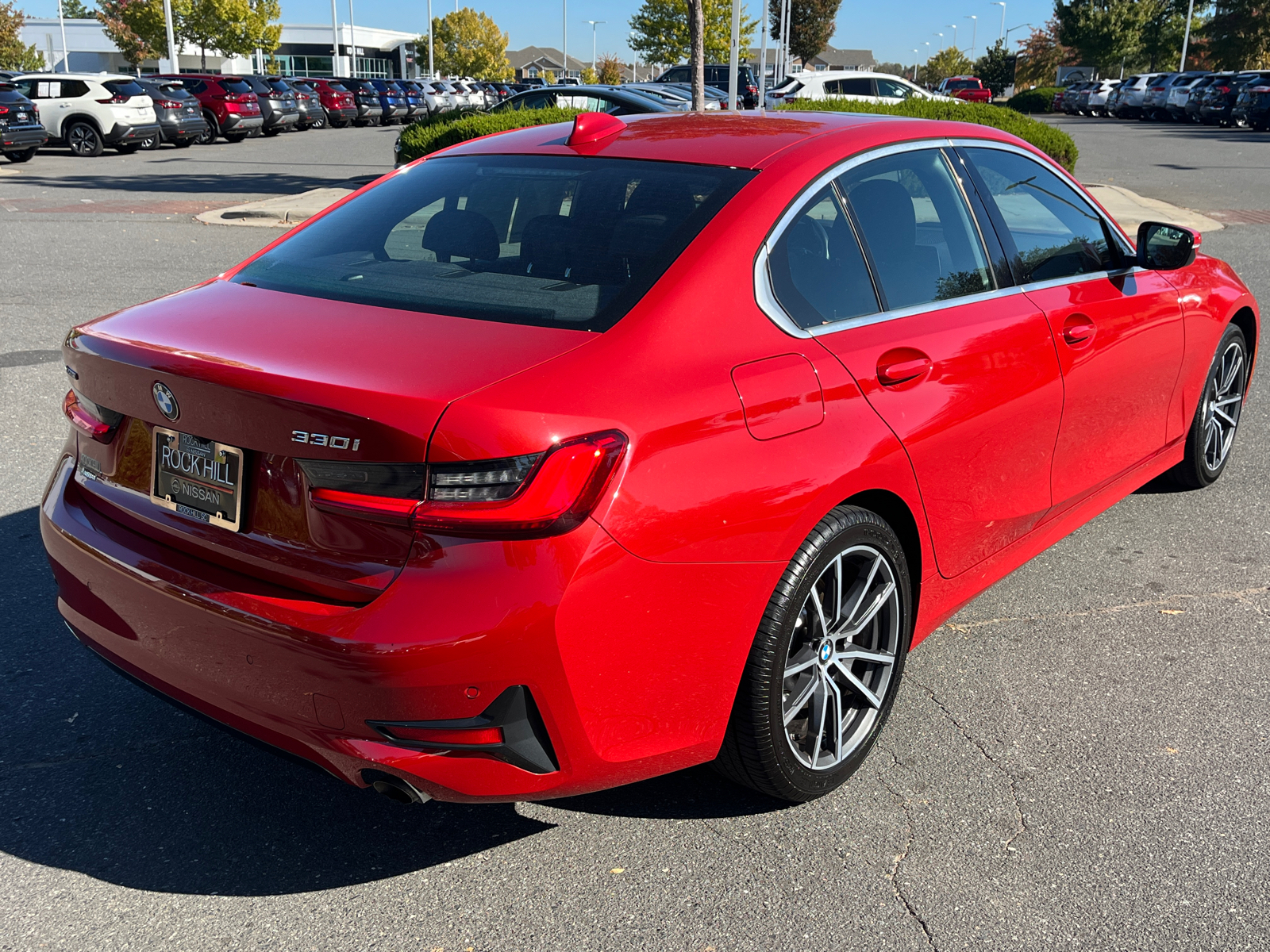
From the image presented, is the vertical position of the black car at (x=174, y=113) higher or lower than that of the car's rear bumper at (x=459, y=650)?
higher

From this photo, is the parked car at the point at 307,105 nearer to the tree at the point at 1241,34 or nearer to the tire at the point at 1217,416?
the tire at the point at 1217,416

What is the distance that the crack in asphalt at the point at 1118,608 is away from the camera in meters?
4.07

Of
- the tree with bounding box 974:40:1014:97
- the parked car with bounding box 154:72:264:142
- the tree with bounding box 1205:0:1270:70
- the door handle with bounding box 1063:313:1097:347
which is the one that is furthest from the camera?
the tree with bounding box 974:40:1014:97

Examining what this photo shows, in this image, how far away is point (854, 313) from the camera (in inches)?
117

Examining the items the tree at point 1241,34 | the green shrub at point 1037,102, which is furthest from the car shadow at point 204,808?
the tree at point 1241,34

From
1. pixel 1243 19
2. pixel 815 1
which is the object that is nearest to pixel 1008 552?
pixel 1243 19

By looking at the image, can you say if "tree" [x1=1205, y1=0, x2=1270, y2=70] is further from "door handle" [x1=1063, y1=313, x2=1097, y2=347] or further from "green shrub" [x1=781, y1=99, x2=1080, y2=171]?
"door handle" [x1=1063, y1=313, x2=1097, y2=347]

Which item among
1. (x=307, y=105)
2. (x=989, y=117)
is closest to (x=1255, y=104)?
(x=989, y=117)

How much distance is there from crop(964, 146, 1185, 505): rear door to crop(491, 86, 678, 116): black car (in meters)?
13.0

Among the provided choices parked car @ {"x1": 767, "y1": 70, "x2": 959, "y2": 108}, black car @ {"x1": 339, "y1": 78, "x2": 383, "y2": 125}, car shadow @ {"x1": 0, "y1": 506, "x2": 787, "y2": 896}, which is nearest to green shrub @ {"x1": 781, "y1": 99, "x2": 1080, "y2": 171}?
parked car @ {"x1": 767, "y1": 70, "x2": 959, "y2": 108}

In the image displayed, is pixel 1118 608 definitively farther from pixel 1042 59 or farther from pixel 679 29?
pixel 1042 59

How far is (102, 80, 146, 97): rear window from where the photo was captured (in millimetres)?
26828

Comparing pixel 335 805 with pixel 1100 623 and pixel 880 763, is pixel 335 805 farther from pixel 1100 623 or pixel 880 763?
pixel 1100 623

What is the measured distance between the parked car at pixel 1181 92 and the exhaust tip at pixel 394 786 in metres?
50.6
